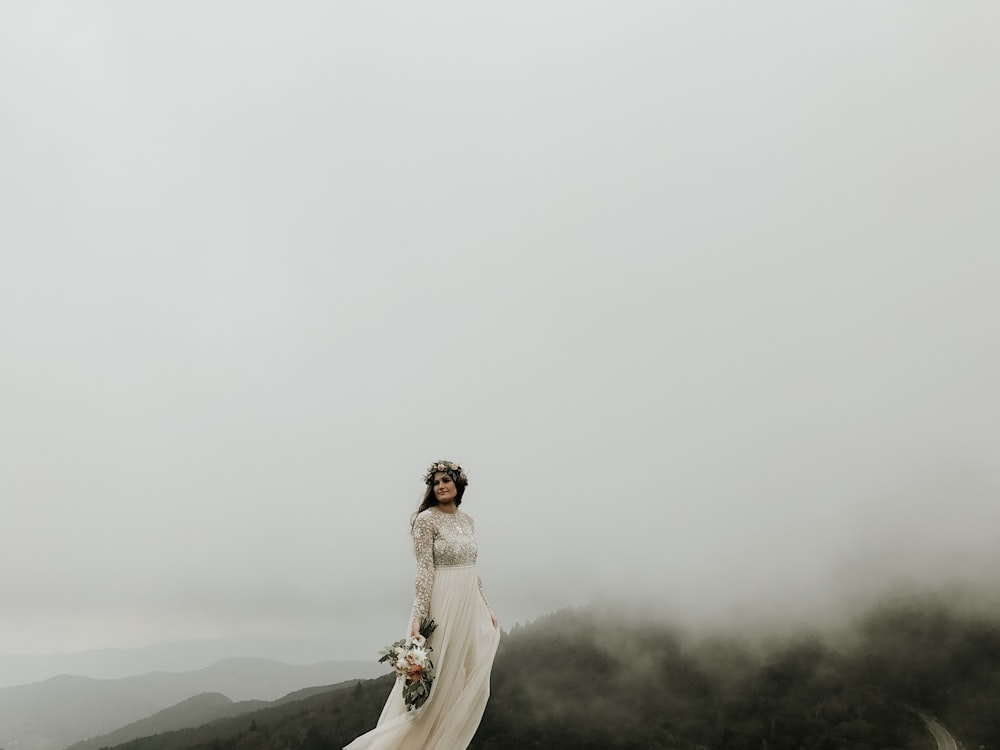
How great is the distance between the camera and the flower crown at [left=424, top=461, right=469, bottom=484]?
7.02 metres

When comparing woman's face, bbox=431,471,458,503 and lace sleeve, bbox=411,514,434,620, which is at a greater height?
woman's face, bbox=431,471,458,503

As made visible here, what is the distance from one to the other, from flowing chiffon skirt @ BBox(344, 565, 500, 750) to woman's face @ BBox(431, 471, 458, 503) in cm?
74

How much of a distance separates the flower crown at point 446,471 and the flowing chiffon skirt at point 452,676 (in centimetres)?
95

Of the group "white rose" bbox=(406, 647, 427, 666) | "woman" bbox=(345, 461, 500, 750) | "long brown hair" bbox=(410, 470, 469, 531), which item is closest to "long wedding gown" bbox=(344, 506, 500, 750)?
"woman" bbox=(345, 461, 500, 750)

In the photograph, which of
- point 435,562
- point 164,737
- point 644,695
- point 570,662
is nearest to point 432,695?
point 435,562

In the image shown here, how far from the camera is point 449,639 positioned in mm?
6730

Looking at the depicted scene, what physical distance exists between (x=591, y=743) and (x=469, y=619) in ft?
385

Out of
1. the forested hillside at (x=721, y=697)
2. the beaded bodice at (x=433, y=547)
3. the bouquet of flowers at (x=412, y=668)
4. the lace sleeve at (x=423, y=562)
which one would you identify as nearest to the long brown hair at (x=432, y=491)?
the beaded bodice at (x=433, y=547)

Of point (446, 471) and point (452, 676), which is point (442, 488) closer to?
point (446, 471)

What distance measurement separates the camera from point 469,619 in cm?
684

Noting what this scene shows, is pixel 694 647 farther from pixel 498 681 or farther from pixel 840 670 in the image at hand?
pixel 498 681

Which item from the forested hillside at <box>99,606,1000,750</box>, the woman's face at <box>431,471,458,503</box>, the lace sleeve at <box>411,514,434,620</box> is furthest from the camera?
the forested hillside at <box>99,606,1000,750</box>

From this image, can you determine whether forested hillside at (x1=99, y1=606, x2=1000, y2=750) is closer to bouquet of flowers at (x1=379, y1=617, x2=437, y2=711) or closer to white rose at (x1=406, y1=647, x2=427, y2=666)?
bouquet of flowers at (x1=379, y1=617, x2=437, y2=711)

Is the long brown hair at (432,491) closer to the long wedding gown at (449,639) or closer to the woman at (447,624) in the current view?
the woman at (447,624)
